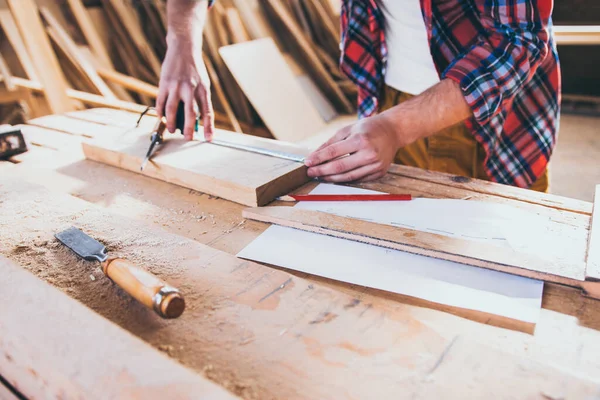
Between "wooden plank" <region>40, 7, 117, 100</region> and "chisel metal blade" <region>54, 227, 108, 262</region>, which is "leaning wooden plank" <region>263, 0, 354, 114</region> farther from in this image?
"chisel metal blade" <region>54, 227, 108, 262</region>

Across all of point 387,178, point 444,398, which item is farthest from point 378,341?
point 387,178

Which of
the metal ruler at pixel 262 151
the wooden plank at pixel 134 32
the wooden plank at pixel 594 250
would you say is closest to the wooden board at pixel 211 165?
the metal ruler at pixel 262 151

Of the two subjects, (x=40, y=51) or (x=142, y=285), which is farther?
(x=40, y=51)

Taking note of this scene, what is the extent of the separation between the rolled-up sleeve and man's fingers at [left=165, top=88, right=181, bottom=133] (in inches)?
32.3

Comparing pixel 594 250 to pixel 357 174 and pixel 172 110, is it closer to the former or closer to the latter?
pixel 357 174

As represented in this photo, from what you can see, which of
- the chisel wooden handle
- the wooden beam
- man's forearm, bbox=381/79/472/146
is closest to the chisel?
the chisel wooden handle

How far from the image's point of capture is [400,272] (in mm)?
803

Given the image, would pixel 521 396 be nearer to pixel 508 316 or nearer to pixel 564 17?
pixel 508 316

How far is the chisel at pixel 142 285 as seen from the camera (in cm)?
62

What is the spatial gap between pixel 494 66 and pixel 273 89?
3.25m

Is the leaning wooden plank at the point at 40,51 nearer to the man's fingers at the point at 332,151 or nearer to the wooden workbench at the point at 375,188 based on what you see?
the wooden workbench at the point at 375,188

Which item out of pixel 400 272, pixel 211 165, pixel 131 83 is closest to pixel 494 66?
pixel 400 272

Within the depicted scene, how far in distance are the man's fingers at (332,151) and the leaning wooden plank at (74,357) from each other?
0.69 metres

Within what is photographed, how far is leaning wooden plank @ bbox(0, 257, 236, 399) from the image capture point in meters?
0.52
